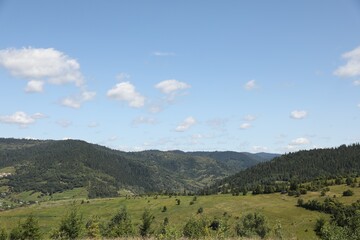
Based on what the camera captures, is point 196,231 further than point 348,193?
No

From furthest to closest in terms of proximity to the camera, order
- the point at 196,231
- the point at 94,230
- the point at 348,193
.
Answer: the point at 348,193 < the point at 94,230 < the point at 196,231

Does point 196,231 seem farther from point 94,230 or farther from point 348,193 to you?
point 348,193

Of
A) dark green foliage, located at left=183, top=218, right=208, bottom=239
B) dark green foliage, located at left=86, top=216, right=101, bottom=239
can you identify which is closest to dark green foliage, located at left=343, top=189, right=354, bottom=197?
dark green foliage, located at left=183, top=218, right=208, bottom=239

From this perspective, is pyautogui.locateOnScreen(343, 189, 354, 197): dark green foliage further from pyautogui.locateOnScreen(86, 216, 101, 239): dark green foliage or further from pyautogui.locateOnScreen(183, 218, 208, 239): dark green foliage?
pyautogui.locateOnScreen(86, 216, 101, 239): dark green foliage

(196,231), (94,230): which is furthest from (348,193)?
(94,230)

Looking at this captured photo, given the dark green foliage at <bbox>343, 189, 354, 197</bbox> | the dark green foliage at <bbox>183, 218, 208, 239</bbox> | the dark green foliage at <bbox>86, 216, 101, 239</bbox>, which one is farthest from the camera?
the dark green foliage at <bbox>343, 189, 354, 197</bbox>

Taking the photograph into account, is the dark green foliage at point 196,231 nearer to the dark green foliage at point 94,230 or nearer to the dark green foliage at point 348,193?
the dark green foliage at point 94,230

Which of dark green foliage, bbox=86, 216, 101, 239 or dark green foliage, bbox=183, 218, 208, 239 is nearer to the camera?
dark green foliage, bbox=183, 218, 208, 239

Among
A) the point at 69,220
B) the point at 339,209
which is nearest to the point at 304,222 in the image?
the point at 339,209

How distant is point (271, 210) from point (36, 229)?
447ft

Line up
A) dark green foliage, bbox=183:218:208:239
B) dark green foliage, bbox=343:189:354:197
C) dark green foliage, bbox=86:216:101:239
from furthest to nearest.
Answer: dark green foliage, bbox=343:189:354:197, dark green foliage, bbox=86:216:101:239, dark green foliage, bbox=183:218:208:239

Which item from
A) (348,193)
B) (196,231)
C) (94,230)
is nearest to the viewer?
(196,231)

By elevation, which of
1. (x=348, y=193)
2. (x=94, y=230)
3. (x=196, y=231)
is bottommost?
(x=94, y=230)

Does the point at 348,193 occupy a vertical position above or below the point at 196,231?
above
